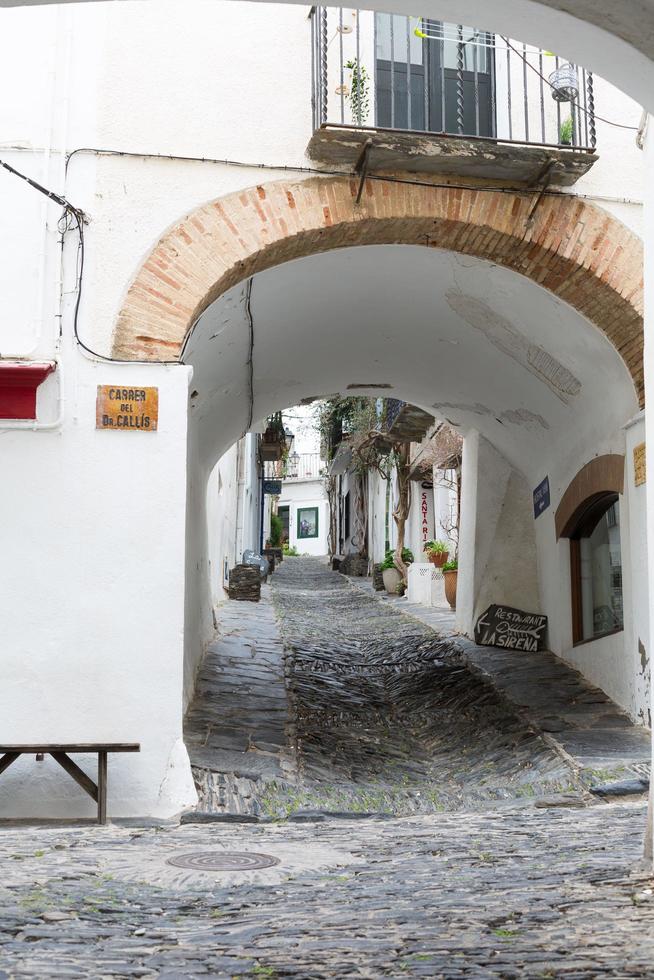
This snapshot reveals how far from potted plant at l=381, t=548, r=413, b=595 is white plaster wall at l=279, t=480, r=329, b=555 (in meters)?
28.7

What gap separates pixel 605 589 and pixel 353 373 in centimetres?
336

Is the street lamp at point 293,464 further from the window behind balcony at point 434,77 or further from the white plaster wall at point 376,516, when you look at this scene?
the window behind balcony at point 434,77

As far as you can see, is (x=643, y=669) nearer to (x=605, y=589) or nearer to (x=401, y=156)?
(x=605, y=589)

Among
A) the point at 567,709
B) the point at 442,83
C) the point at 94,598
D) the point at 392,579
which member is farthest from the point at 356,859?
the point at 392,579

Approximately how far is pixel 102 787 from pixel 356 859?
1738 millimetres

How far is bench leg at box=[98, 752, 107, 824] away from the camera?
573cm

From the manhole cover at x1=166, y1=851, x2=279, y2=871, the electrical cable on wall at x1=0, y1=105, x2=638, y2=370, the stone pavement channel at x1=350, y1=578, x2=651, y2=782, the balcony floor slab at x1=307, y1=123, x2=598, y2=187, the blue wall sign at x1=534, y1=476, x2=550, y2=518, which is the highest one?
the balcony floor slab at x1=307, y1=123, x2=598, y2=187

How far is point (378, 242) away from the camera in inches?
287

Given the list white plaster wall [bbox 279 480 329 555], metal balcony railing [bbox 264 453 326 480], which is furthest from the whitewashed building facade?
white plaster wall [bbox 279 480 329 555]

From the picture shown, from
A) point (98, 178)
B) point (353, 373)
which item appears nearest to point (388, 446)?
point (353, 373)

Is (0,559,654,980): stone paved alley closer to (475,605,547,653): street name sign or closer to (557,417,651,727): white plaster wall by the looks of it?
(557,417,651,727): white plaster wall

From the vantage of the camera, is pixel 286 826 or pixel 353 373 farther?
pixel 353 373

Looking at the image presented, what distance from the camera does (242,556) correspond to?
71.3 feet

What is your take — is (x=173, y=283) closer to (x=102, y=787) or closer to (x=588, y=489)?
(x=102, y=787)
